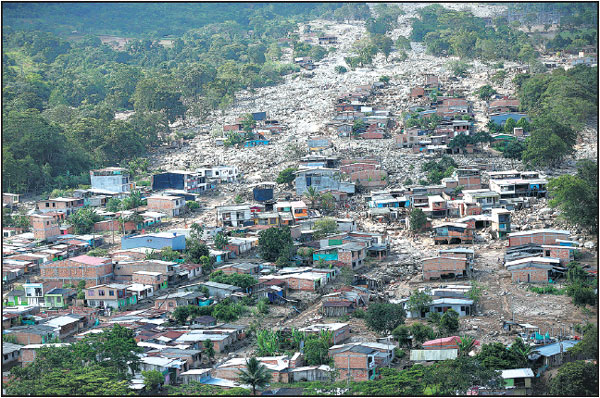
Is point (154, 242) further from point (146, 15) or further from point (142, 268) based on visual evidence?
point (146, 15)

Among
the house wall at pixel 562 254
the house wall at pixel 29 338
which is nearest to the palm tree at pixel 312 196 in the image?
the house wall at pixel 562 254

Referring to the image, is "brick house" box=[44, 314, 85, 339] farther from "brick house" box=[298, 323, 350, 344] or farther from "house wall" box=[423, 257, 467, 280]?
"house wall" box=[423, 257, 467, 280]

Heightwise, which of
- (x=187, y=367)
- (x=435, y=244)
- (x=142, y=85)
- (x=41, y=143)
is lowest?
(x=187, y=367)

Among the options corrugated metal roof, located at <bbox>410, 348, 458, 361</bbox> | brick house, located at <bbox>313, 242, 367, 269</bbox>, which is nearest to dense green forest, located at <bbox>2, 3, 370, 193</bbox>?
brick house, located at <bbox>313, 242, 367, 269</bbox>

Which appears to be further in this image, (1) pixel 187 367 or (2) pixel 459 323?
(2) pixel 459 323

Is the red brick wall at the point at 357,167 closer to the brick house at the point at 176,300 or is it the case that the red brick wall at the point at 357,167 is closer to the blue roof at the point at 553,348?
the brick house at the point at 176,300

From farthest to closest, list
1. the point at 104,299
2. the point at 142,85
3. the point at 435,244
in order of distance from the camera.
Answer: the point at 142,85 → the point at 435,244 → the point at 104,299

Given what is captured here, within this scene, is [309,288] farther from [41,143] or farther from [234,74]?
[234,74]

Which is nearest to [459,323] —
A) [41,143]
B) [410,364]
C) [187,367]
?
[410,364]

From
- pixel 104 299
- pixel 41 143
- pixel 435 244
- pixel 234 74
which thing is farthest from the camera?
pixel 234 74
